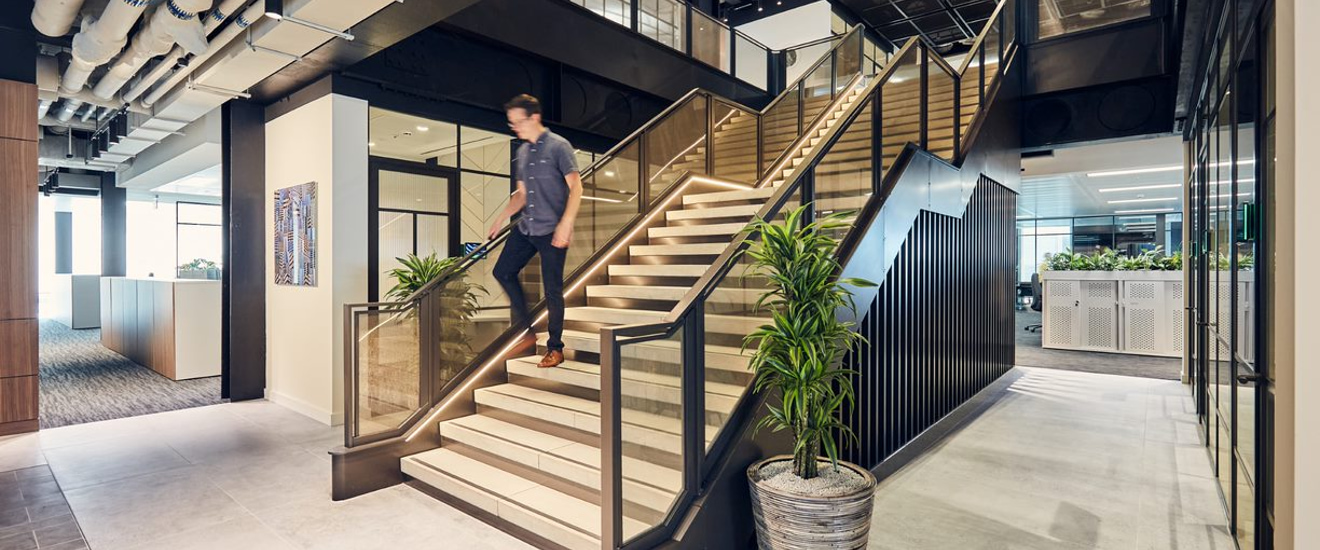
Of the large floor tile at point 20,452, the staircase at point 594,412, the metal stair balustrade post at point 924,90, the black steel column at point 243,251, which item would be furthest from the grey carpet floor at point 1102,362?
the large floor tile at point 20,452

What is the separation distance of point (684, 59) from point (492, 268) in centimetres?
526

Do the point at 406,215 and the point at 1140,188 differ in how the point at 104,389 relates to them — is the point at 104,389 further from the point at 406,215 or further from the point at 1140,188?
the point at 1140,188

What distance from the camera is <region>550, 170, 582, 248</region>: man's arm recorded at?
3.92 meters

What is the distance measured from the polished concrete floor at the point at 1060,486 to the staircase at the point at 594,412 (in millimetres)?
1221

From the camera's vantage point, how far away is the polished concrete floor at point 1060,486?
10.6 feet

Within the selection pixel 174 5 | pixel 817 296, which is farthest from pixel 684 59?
pixel 817 296

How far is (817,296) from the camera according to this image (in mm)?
2990

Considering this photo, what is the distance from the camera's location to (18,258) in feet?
16.9

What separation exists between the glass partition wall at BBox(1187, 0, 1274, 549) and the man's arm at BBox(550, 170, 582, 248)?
307 centimetres

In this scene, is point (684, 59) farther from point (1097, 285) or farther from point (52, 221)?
point (52, 221)

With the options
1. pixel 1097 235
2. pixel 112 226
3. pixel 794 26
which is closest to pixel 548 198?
pixel 794 26

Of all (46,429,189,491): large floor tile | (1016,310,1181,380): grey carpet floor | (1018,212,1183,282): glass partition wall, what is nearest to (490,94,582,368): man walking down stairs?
(46,429,189,491): large floor tile

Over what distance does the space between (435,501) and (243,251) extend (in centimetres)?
409

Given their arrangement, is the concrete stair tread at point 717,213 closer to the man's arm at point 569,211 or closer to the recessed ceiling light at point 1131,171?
the man's arm at point 569,211
